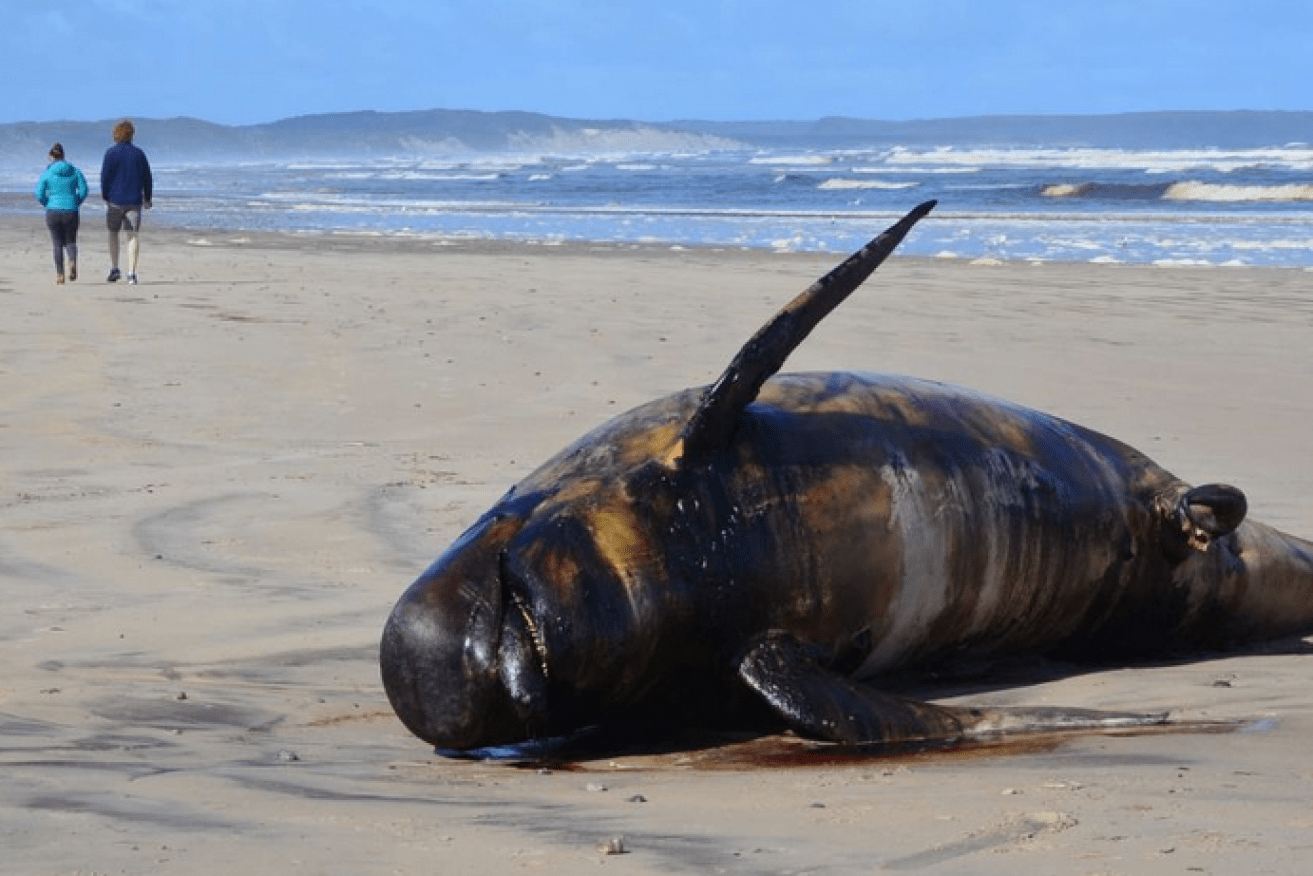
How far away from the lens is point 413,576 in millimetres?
6805

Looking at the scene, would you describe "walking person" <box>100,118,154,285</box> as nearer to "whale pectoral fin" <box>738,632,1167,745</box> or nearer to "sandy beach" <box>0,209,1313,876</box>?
"sandy beach" <box>0,209,1313,876</box>

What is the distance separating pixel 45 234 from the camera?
28922 mm

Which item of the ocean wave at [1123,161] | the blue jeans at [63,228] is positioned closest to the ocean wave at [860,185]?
the ocean wave at [1123,161]

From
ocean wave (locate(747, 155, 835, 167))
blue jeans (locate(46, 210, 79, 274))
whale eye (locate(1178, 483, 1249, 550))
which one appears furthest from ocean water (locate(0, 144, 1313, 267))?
whale eye (locate(1178, 483, 1249, 550))

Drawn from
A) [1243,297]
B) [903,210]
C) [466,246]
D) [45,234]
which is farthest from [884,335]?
[903,210]

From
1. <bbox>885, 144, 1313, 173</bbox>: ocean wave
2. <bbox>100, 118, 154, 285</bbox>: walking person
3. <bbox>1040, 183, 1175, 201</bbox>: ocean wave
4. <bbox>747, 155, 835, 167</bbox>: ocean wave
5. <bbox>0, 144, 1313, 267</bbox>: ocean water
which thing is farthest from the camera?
<bbox>747, 155, 835, 167</bbox>: ocean wave

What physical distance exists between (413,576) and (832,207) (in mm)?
38400

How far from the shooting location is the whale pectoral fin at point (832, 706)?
4.67 metres

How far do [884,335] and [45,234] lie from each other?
58.7 ft

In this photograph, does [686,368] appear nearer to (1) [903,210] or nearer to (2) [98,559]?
(2) [98,559]

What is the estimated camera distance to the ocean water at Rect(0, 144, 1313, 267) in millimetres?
29984

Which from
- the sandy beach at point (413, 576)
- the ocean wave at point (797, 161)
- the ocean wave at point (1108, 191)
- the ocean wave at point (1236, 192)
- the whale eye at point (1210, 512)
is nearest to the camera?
the sandy beach at point (413, 576)

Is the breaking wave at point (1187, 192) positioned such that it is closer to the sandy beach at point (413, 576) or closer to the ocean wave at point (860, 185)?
the ocean wave at point (860, 185)

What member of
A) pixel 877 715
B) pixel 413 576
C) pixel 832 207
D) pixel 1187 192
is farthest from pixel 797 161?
pixel 877 715
